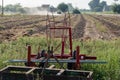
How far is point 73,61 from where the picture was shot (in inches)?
299

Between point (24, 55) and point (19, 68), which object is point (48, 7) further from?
point (24, 55)

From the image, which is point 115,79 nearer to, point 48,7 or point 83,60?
point 83,60

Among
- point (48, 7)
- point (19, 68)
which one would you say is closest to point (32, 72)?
point (19, 68)

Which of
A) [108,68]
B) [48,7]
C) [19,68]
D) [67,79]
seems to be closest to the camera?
[67,79]

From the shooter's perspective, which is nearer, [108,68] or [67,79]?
[67,79]

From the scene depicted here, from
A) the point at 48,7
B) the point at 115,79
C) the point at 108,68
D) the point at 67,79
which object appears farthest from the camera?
the point at 108,68

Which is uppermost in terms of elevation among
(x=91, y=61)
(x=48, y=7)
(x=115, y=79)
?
(x=48, y=7)

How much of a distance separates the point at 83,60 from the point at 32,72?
5.35ft

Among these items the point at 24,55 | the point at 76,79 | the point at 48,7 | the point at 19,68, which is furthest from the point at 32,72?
the point at 24,55

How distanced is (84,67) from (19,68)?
2.64 meters

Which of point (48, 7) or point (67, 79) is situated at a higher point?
point (48, 7)

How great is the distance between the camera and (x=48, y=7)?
7.45 meters

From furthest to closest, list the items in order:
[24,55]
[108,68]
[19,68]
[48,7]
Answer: [24,55] < [108,68] < [48,7] < [19,68]

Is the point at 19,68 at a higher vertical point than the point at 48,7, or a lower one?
lower
